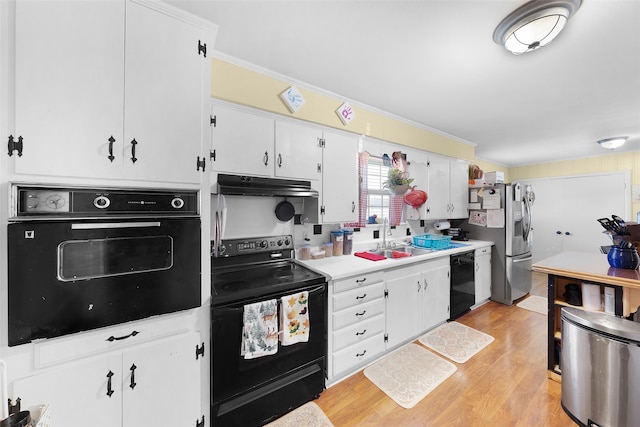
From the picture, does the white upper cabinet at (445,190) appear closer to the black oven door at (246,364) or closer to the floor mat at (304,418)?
the black oven door at (246,364)

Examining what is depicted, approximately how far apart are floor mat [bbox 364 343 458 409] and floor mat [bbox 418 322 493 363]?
0.16 metres

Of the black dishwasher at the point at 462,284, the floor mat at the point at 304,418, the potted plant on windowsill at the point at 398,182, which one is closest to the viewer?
the floor mat at the point at 304,418

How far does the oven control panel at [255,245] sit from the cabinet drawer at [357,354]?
1.00m

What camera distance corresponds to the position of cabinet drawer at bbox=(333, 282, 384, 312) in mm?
1876

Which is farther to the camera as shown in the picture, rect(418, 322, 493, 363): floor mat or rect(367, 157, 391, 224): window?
rect(367, 157, 391, 224): window

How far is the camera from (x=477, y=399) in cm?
178

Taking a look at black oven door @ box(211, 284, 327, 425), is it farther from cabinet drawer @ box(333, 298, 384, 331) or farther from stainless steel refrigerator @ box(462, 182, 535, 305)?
stainless steel refrigerator @ box(462, 182, 535, 305)

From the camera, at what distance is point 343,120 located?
253cm

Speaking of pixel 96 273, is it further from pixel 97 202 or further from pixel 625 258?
pixel 625 258

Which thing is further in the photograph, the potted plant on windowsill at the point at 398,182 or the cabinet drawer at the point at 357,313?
the potted plant on windowsill at the point at 398,182

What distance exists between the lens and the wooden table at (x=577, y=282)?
1.65 metres

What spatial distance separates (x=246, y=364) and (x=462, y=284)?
109 inches

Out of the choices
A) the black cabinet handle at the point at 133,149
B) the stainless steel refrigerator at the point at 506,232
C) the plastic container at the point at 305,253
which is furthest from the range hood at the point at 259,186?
the stainless steel refrigerator at the point at 506,232

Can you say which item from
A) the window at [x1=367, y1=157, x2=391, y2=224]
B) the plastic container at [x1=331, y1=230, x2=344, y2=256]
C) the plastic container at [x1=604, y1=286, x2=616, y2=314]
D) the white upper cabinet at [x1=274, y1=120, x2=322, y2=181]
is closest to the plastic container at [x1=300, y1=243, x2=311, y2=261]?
the plastic container at [x1=331, y1=230, x2=344, y2=256]
